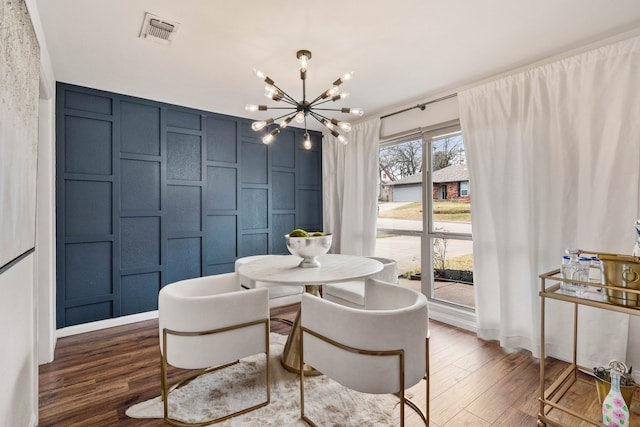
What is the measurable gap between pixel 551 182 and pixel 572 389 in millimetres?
1501

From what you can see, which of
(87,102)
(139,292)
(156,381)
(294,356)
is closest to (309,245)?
(294,356)

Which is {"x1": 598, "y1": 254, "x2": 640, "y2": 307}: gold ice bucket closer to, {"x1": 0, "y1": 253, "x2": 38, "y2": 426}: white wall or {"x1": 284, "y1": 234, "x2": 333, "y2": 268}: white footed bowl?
{"x1": 284, "y1": 234, "x2": 333, "y2": 268}: white footed bowl

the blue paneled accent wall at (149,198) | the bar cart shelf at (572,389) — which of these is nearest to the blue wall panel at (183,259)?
the blue paneled accent wall at (149,198)

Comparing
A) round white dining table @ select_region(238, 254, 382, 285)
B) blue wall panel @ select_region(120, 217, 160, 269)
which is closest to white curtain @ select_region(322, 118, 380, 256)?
round white dining table @ select_region(238, 254, 382, 285)

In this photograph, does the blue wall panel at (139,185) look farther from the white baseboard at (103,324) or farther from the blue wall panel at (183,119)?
the white baseboard at (103,324)

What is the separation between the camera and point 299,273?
6.61 feet

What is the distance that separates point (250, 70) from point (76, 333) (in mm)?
3085

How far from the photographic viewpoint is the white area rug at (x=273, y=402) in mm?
1759

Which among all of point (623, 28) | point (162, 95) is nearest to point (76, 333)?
point (162, 95)

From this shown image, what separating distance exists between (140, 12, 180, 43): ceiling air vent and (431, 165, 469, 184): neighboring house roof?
2.82m

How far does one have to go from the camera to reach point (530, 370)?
91.0 inches

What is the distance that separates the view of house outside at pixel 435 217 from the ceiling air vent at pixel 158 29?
2.70 m

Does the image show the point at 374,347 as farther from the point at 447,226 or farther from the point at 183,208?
the point at 183,208

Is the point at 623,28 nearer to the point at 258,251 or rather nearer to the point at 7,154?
the point at 7,154
